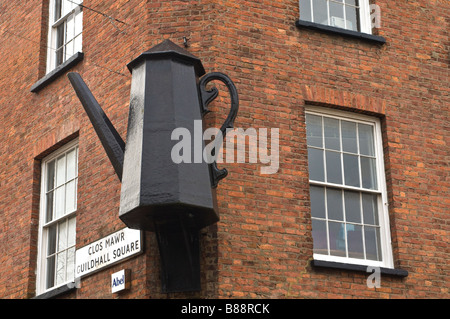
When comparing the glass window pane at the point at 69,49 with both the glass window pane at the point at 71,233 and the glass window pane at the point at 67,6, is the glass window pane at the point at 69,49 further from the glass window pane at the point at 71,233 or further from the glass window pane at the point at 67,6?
the glass window pane at the point at 71,233

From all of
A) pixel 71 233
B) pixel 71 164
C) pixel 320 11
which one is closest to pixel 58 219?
pixel 71 233

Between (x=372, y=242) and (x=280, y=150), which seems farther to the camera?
(x=372, y=242)

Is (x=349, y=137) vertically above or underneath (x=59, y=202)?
above

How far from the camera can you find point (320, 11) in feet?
40.2

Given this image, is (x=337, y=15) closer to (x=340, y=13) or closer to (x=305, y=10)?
(x=340, y=13)

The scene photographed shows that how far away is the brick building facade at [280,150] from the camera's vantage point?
10328mm

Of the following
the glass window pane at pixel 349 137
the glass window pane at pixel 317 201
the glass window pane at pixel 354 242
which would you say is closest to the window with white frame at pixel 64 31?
the glass window pane at pixel 349 137

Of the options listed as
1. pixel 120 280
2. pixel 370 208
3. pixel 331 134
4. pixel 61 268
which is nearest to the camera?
pixel 120 280

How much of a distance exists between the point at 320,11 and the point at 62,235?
491 cm

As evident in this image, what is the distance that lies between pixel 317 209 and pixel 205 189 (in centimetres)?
200

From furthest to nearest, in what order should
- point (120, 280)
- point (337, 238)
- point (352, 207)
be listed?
point (352, 207)
point (337, 238)
point (120, 280)

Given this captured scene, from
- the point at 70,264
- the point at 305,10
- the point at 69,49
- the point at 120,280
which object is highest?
the point at 69,49

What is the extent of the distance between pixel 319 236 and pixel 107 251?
2714mm

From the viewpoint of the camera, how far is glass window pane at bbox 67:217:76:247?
39.5 ft
